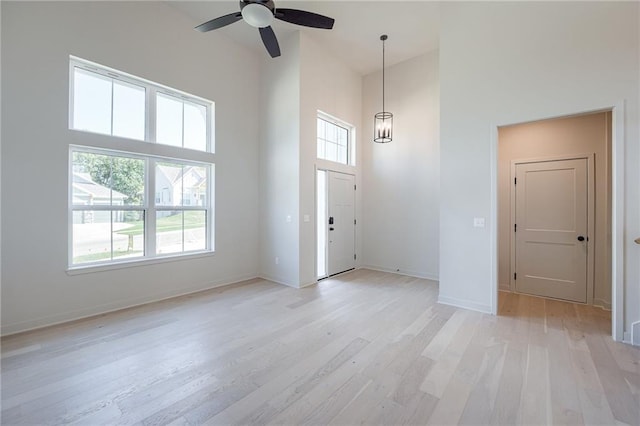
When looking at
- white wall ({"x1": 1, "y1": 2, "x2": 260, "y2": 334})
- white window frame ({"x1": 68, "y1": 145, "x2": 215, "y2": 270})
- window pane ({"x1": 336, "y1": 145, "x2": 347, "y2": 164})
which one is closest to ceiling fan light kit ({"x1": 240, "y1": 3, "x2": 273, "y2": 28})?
white wall ({"x1": 1, "y1": 2, "x2": 260, "y2": 334})

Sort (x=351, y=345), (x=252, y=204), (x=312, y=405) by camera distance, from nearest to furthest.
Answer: (x=312, y=405) < (x=351, y=345) < (x=252, y=204)

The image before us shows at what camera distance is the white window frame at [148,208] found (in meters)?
3.27

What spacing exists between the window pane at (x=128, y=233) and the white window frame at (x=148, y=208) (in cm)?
5

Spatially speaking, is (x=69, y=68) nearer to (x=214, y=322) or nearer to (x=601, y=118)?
(x=214, y=322)

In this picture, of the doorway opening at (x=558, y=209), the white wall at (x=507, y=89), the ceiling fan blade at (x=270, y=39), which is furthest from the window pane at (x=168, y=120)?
the doorway opening at (x=558, y=209)

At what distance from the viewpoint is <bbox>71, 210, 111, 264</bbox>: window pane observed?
332 cm

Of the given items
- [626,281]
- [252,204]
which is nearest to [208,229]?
[252,204]

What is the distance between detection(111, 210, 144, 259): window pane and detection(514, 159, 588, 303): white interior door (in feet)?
18.5

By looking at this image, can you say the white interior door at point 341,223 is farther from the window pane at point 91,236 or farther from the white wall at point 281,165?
the window pane at point 91,236

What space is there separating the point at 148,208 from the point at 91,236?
730 mm

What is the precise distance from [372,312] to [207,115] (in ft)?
13.4

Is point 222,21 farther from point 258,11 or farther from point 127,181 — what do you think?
point 127,181

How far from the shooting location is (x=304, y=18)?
287 cm

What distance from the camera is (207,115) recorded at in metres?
4.62
